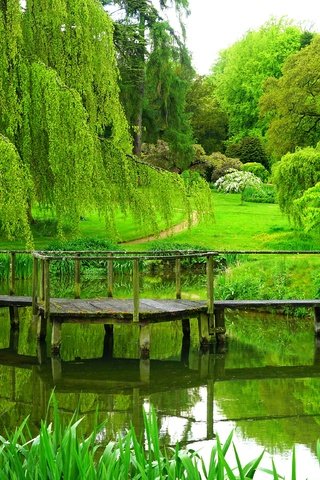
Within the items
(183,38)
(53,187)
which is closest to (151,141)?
(183,38)

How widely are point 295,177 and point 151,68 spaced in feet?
40.4

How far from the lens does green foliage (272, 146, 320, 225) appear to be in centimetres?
2473

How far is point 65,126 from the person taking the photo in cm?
1742

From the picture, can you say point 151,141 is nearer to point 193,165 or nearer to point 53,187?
point 193,165

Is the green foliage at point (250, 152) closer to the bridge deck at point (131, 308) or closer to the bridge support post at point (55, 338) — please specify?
the bridge deck at point (131, 308)

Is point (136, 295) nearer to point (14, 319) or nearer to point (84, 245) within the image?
point (14, 319)

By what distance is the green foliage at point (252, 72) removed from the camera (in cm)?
5850

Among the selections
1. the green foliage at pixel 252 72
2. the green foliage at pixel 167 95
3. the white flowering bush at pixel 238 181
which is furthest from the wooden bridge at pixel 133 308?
the green foliage at pixel 252 72

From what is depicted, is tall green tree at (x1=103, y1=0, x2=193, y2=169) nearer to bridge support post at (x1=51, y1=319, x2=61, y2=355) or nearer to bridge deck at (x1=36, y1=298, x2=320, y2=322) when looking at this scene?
bridge deck at (x1=36, y1=298, x2=320, y2=322)

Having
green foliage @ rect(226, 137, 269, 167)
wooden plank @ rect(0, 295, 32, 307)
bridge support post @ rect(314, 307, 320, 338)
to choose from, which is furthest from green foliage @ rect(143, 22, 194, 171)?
bridge support post @ rect(314, 307, 320, 338)

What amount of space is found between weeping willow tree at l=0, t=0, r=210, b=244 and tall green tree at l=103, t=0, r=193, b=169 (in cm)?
1031

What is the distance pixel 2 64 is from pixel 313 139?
23235 millimetres

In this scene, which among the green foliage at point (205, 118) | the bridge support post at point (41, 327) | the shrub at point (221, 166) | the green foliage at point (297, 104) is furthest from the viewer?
the green foliage at point (205, 118)

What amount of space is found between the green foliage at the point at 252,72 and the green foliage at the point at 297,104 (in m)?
18.2
